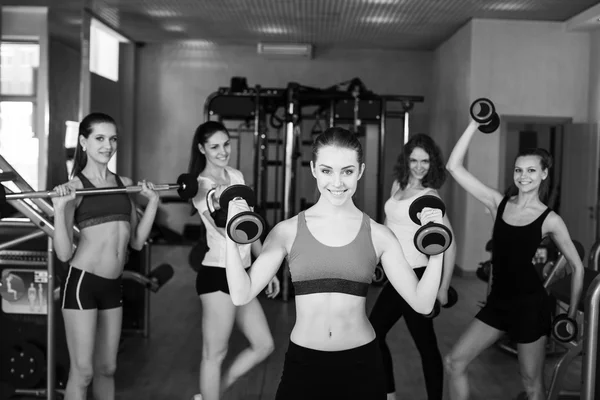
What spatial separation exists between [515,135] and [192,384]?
6.08m

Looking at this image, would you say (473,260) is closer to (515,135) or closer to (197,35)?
(515,135)

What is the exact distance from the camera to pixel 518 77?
6.93 metres

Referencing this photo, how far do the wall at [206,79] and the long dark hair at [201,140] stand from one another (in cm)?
639

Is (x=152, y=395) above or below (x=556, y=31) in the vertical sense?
below

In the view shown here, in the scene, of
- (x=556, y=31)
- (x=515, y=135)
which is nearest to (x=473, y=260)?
(x=515, y=135)

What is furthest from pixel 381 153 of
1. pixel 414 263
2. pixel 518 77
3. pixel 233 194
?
pixel 233 194

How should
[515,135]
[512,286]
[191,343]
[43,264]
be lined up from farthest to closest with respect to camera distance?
[515,135]
[191,343]
[43,264]
[512,286]

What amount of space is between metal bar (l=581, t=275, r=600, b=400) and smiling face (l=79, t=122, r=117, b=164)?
6.19ft

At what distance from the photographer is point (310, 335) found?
1814 mm

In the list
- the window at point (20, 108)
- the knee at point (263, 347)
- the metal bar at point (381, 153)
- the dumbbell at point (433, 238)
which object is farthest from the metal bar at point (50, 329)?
the window at point (20, 108)

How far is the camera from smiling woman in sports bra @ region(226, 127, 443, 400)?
1.77 metres

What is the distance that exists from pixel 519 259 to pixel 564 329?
312 mm

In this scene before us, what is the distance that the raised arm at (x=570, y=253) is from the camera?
2547 millimetres

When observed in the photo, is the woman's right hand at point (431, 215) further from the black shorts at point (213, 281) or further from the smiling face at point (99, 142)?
the smiling face at point (99, 142)
